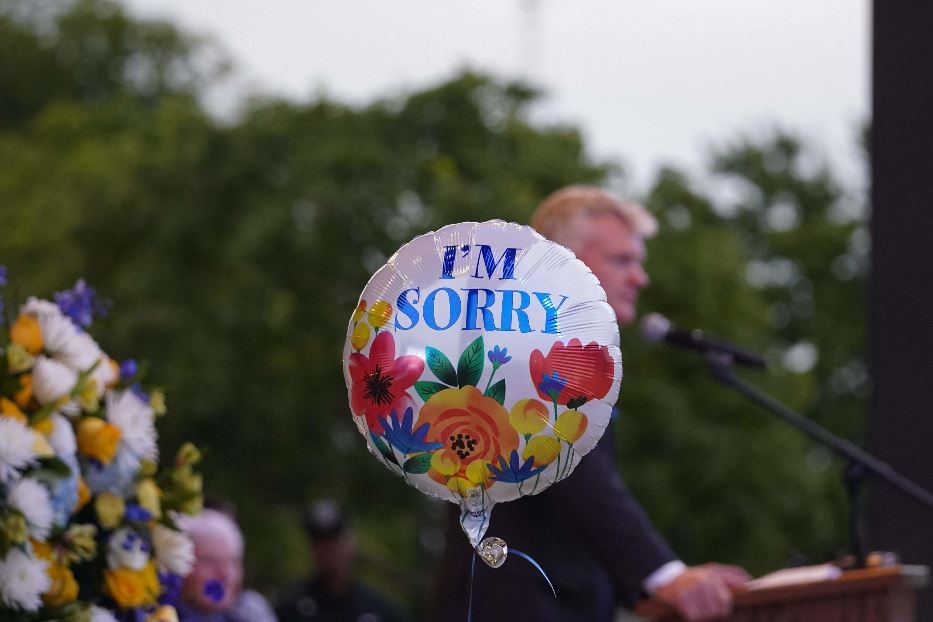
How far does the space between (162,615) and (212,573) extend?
5.47 ft

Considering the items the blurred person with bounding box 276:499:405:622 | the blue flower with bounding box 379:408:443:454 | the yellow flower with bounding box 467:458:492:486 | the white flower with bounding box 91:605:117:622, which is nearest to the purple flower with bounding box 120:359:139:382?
the white flower with bounding box 91:605:117:622

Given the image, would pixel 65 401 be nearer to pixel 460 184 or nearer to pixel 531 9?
pixel 460 184

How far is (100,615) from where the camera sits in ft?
14.0

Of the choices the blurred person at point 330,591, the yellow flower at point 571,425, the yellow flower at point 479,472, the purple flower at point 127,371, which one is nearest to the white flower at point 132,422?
the purple flower at point 127,371

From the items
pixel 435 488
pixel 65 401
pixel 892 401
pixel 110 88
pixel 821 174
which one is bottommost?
pixel 435 488

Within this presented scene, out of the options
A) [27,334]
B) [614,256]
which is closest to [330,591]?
[614,256]

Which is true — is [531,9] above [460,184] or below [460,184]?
above

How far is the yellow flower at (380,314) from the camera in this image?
3.60 meters

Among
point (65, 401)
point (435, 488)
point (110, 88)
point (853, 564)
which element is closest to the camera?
point (435, 488)

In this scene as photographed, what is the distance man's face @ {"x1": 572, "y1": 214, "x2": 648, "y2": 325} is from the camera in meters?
4.82

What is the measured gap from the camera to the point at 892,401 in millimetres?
5691

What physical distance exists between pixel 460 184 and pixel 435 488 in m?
15.0

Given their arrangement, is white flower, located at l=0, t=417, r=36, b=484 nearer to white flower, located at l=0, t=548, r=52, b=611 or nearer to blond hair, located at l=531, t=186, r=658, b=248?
white flower, located at l=0, t=548, r=52, b=611

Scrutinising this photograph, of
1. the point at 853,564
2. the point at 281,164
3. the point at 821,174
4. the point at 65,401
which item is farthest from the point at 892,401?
the point at 821,174
